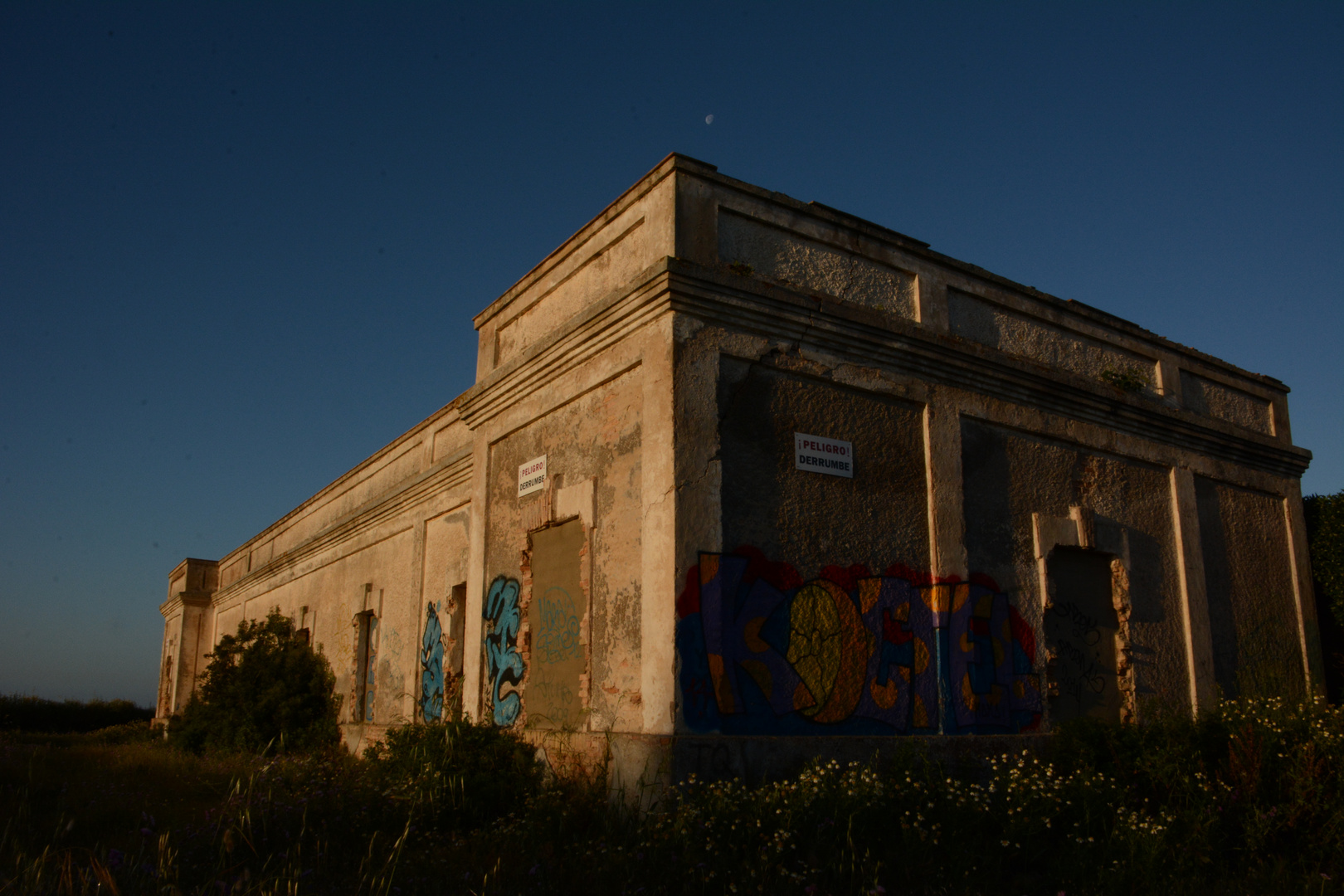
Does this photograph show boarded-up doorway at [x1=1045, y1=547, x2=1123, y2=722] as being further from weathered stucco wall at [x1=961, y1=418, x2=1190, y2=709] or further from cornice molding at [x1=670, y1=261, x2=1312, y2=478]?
cornice molding at [x1=670, y1=261, x2=1312, y2=478]

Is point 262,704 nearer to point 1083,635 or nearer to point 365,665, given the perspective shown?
point 365,665

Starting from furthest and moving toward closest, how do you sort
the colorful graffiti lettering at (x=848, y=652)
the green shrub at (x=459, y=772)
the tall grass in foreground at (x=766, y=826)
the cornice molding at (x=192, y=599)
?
the cornice molding at (x=192, y=599), the green shrub at (x=459, y=772), the colorful graffiti lettering at (x=848, y=652), the tall grass in foreground at (x=766, y=826)

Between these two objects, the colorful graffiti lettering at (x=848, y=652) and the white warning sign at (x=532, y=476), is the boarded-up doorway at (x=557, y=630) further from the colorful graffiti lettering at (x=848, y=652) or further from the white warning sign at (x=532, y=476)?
the colorful graffiti lettering at (x=848, y=652)

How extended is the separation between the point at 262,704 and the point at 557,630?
8.27 meters

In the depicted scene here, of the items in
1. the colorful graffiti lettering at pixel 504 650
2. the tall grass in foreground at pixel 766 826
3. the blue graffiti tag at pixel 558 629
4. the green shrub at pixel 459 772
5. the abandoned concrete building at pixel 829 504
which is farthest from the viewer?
the colorful graffiti lettering at pixel 504 650

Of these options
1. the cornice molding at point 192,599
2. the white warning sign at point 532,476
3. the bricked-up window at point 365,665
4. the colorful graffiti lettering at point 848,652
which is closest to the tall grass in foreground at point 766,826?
the colorful graffiti lettering at point 848,652

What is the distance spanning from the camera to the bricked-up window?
13.5m

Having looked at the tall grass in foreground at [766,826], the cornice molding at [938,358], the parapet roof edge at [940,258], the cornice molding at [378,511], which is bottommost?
the tall grass in foreground at [766,826]

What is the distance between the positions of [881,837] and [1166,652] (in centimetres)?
518

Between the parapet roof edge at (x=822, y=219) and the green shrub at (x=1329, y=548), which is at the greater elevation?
the parapet roof edge at (x=822, y=219)

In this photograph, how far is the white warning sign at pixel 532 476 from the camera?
334 inches

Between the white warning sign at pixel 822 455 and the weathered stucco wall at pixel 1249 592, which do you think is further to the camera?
the weathered stucco wall at pixel 1249 592

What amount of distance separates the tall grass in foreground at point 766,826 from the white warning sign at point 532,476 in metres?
2.12

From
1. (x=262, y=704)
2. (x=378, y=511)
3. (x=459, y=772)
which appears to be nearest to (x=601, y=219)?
(x=459, y=772)
